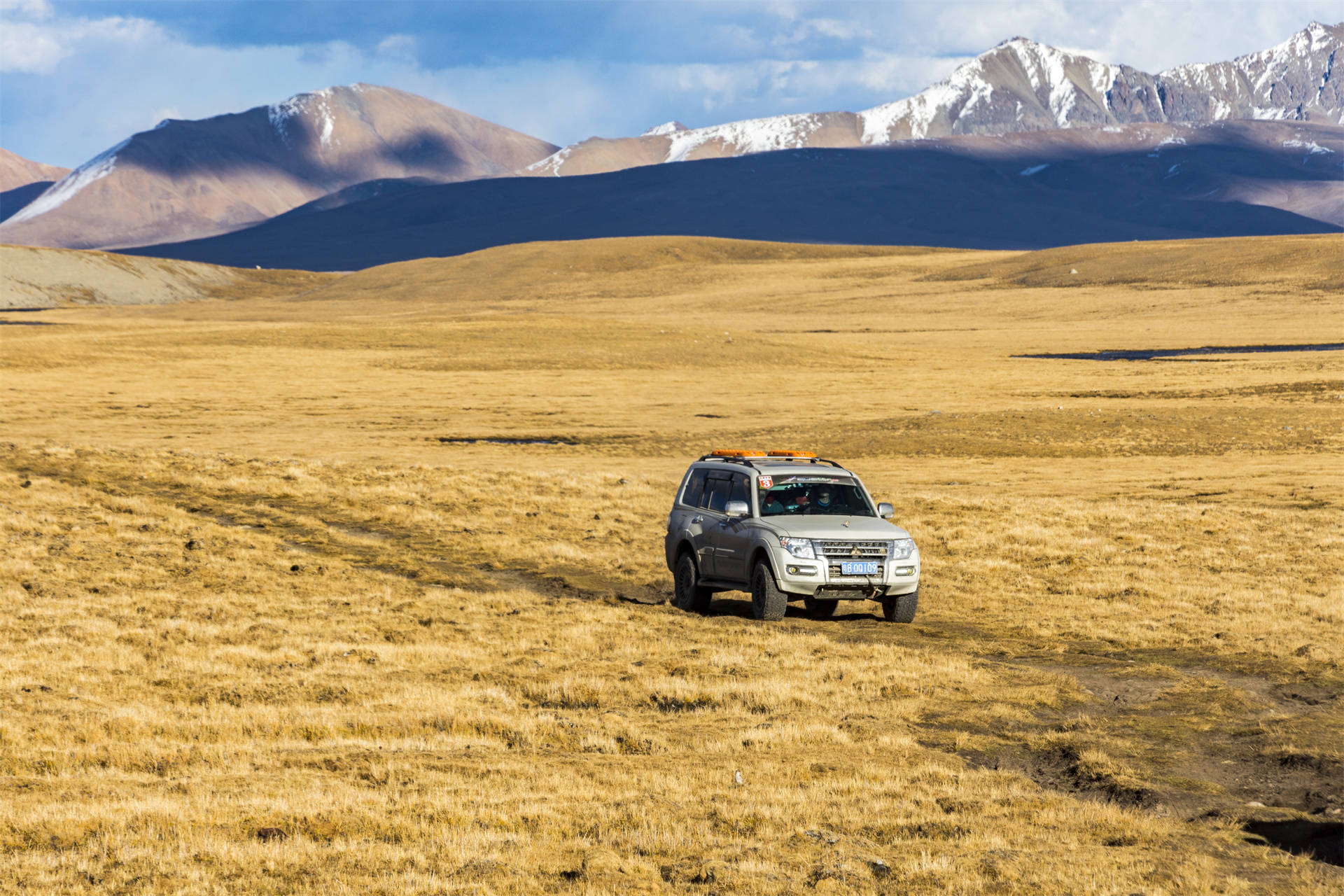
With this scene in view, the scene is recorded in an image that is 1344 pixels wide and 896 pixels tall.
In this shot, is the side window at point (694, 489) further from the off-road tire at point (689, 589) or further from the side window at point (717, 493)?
the off-road tire at point (689, 589)

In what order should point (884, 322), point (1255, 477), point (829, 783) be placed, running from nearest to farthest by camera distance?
point (829, 783), point (1255, 477), point (884, 322)

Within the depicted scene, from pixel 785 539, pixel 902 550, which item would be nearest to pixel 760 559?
pixel 785 539

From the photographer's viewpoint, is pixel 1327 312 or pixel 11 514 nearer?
pixel 11 514

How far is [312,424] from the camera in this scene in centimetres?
4975

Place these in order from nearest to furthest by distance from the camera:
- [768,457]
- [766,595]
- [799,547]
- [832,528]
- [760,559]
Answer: [799,547] < [832,528] < [766,595] < [760,559] < [768,457]

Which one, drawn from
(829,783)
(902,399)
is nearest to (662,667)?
(829,783)

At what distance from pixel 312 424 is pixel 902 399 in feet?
81.7

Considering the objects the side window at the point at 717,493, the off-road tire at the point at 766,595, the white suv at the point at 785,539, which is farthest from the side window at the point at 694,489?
the off-road tire at the point at 766,595

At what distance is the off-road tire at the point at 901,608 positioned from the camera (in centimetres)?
1789

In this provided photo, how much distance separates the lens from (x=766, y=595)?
17344 mm

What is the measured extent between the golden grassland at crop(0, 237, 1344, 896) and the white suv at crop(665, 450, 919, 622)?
63 cm

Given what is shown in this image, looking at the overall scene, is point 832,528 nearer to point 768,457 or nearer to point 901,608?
point 901,608

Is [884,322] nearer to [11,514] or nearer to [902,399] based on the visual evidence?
[902,399]

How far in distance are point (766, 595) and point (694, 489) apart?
277 centimetres
